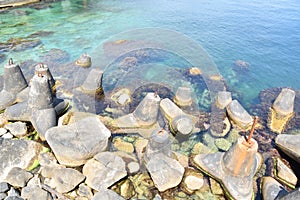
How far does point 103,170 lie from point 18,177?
2.42 metres

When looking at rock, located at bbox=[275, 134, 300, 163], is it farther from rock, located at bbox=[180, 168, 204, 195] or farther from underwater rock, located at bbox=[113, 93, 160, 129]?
underwater rock, located at bbox=[113, 93, 160, 129]

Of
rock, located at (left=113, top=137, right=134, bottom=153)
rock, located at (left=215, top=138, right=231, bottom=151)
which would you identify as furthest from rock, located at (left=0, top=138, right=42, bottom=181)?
rock, located at (left=215, top=138, right=231, bottom=151)

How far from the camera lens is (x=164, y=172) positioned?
22.3 feet

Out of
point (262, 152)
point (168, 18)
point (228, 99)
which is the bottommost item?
point (262, 152)

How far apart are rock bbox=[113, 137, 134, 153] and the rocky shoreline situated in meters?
0.04

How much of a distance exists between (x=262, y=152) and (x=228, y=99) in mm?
2997

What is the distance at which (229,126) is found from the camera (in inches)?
388

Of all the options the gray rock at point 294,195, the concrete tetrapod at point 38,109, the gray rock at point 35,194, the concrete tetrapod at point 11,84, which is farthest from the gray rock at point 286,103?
the concrete tetrapod at point 11,84

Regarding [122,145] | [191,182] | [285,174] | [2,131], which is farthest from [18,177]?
[285,174]

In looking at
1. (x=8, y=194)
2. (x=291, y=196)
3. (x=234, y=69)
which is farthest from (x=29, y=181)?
(x=234, y=69)

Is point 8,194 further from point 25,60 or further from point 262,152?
point 25,60

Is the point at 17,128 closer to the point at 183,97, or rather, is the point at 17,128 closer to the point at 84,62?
the point at 84,62

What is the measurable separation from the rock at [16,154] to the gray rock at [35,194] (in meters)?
0.98

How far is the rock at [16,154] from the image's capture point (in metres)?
6.88
